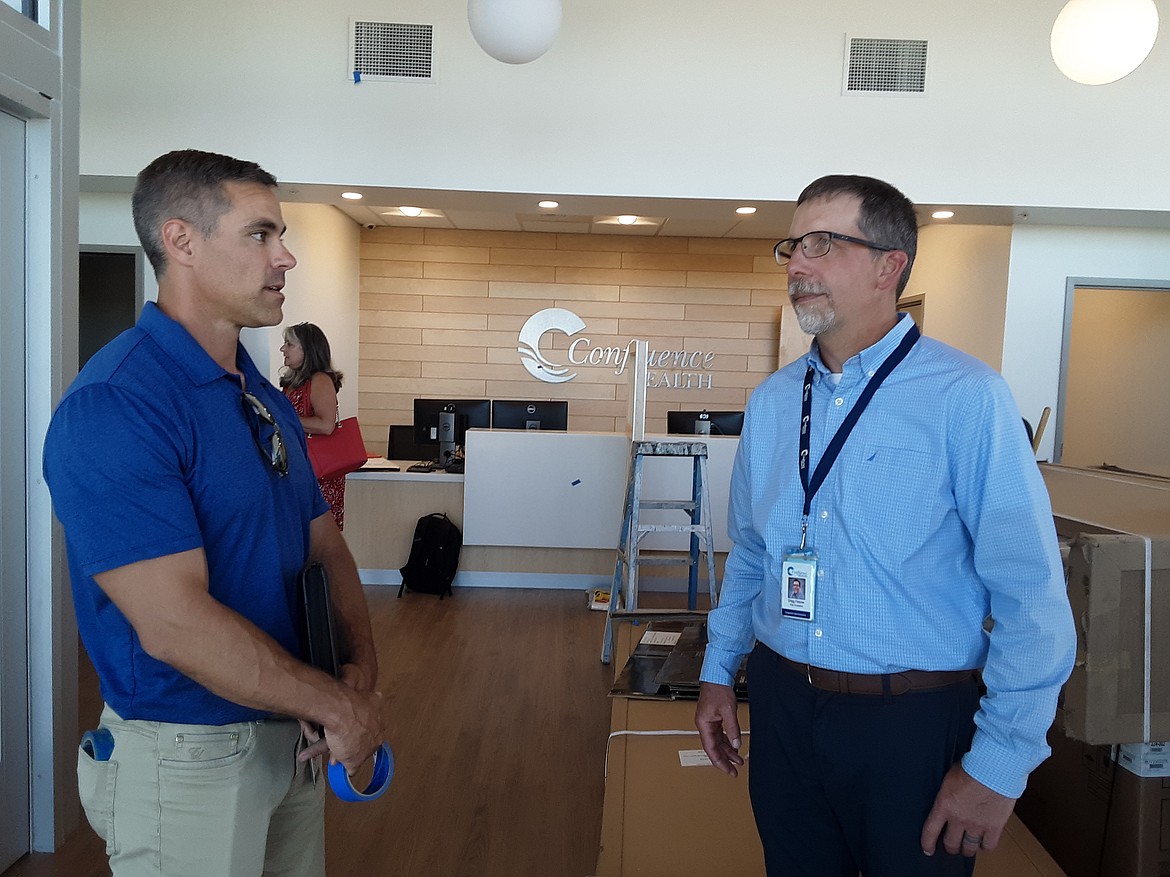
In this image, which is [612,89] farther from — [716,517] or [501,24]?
[716,517]

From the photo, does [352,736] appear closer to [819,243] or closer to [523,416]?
[819,243]

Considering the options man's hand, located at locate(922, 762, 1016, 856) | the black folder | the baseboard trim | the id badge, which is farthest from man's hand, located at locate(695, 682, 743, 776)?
the baseboard trim

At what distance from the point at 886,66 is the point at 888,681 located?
464 centimetres

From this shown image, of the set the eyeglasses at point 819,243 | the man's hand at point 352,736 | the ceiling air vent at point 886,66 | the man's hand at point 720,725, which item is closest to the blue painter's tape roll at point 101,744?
the man's hand at point 352,736

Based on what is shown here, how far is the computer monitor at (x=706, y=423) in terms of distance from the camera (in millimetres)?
6203

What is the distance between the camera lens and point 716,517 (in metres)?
5.88

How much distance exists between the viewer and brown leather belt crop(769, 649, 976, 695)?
4.36 ft

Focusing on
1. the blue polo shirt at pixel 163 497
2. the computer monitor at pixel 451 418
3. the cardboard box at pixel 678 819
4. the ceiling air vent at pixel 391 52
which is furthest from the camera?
the computer monitor at pixel 451 418

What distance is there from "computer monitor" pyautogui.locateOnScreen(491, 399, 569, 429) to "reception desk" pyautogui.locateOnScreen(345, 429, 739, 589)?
0.53 meters

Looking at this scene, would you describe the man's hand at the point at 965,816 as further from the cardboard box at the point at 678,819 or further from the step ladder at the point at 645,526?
the step ladder at the point at 645,526

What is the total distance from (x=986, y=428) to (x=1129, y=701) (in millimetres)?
706

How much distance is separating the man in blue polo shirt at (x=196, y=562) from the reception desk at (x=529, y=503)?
168 inches

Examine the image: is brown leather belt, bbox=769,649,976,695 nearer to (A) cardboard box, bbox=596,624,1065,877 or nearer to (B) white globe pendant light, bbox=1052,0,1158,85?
(A) cardboard box, bbox=596,624,1065,877

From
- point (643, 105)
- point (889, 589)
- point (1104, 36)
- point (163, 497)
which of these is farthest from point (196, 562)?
point (643, 105)
